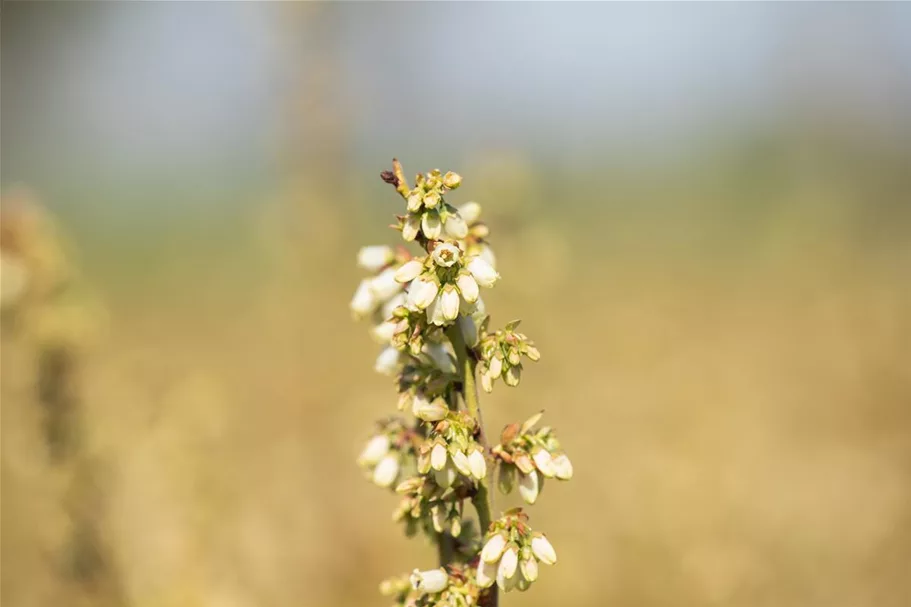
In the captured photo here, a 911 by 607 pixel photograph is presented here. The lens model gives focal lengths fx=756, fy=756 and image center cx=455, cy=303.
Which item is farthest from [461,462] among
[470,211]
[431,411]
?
[470,211]

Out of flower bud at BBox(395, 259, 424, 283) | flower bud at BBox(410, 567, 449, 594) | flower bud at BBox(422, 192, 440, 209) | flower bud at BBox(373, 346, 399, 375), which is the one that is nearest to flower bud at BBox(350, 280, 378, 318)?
flower bud at BBox(373, 346, 399, 375)

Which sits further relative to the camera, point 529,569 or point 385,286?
point 385,286

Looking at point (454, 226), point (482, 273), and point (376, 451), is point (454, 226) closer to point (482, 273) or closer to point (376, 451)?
point (482, 273)

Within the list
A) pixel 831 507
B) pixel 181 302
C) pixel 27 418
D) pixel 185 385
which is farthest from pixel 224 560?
pixel 181 302

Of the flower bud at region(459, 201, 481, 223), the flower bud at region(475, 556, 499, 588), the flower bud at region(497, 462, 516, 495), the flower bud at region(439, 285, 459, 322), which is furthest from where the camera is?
the flower bud at region(459, 201, 481, 223)

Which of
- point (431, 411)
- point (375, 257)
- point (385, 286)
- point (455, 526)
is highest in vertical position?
point (375, 257)

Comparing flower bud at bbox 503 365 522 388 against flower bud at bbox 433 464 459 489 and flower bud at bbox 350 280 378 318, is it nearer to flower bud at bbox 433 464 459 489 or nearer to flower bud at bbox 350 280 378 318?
flower bud at bbox 433 464 459 489

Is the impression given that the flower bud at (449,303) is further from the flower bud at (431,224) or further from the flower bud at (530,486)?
the flower bud at (530,486)
